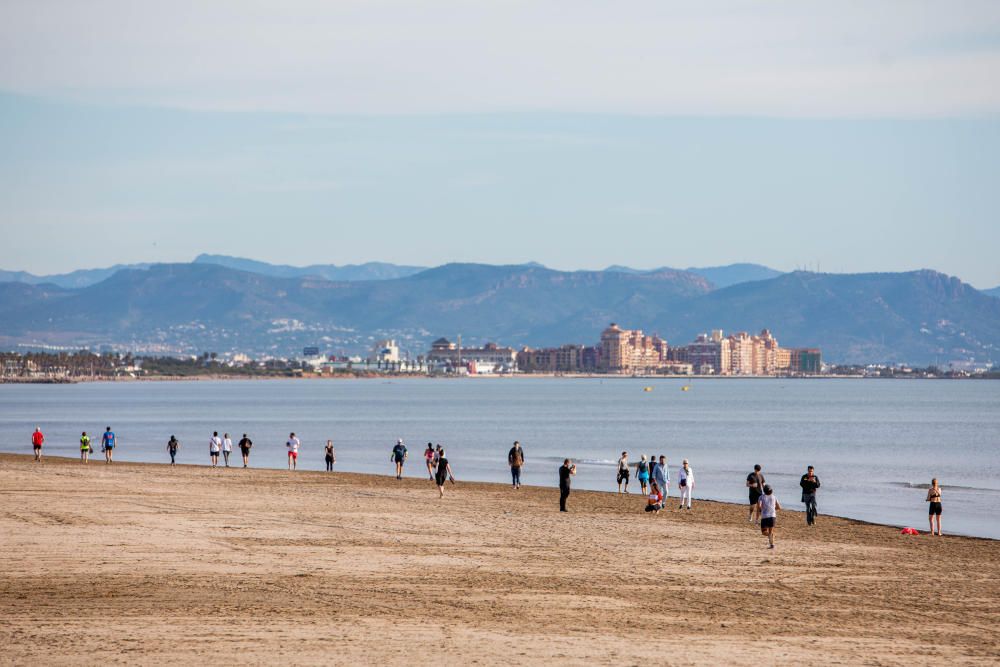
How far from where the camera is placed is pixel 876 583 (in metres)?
22.1

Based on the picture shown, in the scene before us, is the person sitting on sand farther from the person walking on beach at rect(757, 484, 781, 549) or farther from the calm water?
the person walking on beach at rect(757, 484, 781, 549)

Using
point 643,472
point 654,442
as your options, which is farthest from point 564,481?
point 654,442

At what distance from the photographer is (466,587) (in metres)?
20.5

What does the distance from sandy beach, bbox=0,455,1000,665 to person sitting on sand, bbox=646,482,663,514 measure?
0.55 meters

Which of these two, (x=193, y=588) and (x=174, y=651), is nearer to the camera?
(x=174, y=651)

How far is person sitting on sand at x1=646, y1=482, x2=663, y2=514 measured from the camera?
34.3 metres

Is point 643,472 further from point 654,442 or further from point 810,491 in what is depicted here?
point 654,442

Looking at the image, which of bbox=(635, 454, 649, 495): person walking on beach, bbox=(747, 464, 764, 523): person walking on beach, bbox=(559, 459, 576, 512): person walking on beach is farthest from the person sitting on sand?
bbox=(635, 454, 649, 495): person walking on beach

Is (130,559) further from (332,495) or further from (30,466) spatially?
(30,466)

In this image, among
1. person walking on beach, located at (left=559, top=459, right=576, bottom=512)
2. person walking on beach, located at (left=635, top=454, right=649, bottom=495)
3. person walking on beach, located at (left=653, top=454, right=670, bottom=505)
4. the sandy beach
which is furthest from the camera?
person walking on beach, located at (left=635, top=454, right=649, bottom=495)

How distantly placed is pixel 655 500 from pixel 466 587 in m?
14.6

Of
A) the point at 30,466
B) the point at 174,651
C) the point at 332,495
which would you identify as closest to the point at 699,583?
the point at 174,651

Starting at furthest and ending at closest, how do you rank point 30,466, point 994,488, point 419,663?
point 994,488, point 30,466, point 419,663

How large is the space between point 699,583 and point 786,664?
598cm
